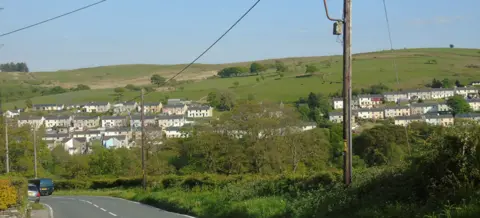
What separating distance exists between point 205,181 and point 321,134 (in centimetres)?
2812

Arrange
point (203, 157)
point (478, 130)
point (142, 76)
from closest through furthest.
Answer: point (478, 130)
point (203, 157)
point (142, 76)

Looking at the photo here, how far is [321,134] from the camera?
55.9 metres

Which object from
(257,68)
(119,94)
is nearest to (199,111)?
(119,94)

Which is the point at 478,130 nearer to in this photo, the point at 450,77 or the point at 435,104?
the point at 435,104

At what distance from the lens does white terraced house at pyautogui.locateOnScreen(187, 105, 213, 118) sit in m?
119

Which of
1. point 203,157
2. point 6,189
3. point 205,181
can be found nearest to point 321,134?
point 203,157

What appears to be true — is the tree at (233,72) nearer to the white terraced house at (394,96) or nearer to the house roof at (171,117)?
the house roof at (171,117)

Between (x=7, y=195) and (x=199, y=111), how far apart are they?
107m

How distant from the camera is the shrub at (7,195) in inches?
706

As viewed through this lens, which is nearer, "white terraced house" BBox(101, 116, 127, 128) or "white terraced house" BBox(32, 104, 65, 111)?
"white terraced house" BBox(32, 104, 65, 111)

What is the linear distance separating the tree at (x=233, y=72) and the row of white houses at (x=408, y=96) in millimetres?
79933

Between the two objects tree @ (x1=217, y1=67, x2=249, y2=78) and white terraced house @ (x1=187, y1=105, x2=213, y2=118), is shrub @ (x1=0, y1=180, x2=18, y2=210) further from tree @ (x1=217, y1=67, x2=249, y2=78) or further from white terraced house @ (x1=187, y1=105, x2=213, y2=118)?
tree @ (x1=217, y1=67, x2=249, y2=78)

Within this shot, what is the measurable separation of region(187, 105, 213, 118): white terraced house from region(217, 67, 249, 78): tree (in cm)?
3991

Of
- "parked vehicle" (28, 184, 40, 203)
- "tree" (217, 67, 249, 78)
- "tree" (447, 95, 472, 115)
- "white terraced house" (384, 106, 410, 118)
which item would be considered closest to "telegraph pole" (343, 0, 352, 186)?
"parked vehicle" (28, 184, 40, 203)
